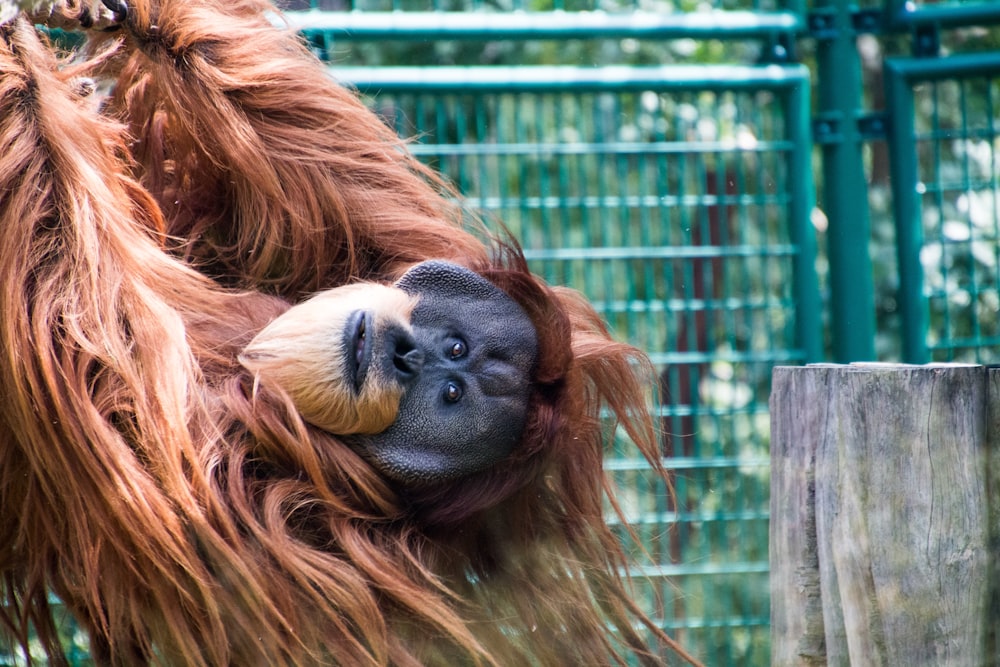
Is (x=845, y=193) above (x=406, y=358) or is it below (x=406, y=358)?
above

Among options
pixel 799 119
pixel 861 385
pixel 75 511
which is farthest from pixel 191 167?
pixel 799 119

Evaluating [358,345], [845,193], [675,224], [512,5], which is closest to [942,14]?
[845,193]

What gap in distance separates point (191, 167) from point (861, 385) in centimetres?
124

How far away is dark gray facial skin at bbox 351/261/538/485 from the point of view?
179 centimetres

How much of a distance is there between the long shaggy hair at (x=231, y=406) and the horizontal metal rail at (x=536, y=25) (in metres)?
0.37

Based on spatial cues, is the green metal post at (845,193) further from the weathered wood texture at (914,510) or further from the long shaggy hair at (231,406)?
the weathered wood texture at (914,510)

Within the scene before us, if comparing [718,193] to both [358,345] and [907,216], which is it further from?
[358,345]

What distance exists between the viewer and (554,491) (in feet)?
6.36

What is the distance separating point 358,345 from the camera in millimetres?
1794

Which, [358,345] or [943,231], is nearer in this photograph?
[358,345]

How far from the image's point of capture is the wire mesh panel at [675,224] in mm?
2654

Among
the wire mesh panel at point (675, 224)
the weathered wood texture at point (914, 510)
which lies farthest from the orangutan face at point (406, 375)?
the wire mesh panel at point (675, 224)

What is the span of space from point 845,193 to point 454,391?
4.37 ft

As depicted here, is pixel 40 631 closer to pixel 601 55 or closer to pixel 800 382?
pixel 800 382
